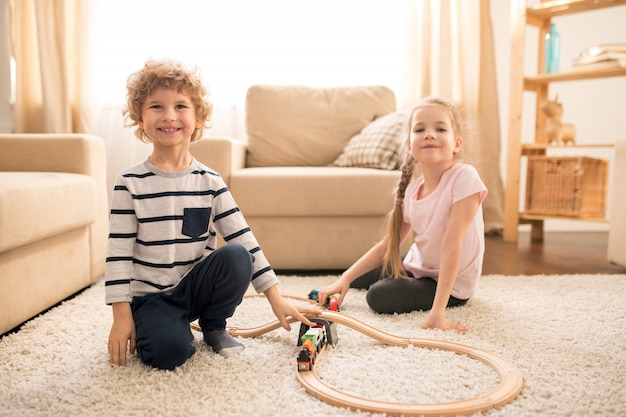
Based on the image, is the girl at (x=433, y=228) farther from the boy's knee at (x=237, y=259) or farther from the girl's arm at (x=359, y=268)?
the boy's knee at (x=237, y=259)

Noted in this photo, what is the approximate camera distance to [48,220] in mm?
1544

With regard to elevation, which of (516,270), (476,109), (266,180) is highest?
(476,109)

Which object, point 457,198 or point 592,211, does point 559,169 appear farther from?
point 457,198

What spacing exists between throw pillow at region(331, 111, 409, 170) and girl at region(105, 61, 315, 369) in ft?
4.00

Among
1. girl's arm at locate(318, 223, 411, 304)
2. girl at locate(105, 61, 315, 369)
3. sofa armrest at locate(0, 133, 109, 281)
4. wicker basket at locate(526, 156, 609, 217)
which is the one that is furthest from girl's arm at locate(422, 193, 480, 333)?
wicker basket at locate(526, 156, 609, 217)

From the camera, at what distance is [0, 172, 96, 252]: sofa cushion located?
4.39ft

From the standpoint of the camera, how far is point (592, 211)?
2941 millimetres

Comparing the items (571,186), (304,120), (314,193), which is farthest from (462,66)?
(314,193)

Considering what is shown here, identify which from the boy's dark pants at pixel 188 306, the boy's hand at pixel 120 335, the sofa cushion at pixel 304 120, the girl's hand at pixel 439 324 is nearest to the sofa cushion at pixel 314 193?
the sofa cushion at pixel 304 120

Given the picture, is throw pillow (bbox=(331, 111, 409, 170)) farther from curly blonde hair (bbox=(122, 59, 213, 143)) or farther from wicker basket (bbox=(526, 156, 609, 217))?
curly blonde hair (bbox=(122, 59, 213, 143))

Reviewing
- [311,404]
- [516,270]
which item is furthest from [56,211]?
[516,270]

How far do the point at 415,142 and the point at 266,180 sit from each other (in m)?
0.79

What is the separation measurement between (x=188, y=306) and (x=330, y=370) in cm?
37

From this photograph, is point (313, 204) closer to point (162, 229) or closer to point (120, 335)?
point (162, 229)
